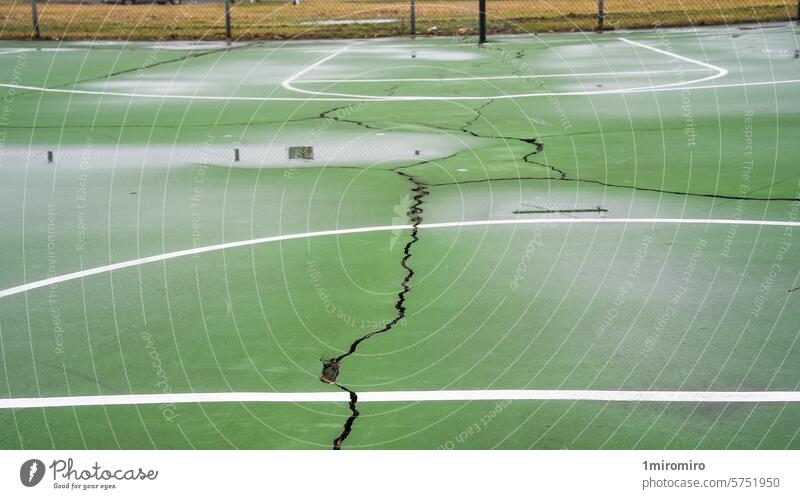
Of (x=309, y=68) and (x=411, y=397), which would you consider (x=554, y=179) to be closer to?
(x=411, y=397)

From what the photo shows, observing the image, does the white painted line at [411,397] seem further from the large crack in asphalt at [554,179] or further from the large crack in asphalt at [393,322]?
the large crack in asphalt at [554,179]

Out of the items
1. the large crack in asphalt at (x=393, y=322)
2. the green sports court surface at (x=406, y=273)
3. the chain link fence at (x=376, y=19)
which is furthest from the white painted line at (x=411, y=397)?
the chain link fence at (x=376, y=19)

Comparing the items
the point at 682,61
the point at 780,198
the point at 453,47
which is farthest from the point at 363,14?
the point at 780,198

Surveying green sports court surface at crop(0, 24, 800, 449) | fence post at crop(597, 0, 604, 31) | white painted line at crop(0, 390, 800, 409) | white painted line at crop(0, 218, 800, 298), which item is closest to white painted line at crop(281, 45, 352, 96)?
green sports court surface at crop(0, 24, 800, 449)

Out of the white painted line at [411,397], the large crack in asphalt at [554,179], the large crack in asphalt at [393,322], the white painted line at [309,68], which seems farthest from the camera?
the white painted line at [309,68]

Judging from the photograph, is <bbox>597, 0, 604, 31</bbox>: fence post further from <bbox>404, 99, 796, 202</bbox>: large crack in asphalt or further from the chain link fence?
<bbox>404, 99, 796, 202</bbox>: large crack in asphalt

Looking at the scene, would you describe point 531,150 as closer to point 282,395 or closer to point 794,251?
point 794,251

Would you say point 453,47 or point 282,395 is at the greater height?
point 453,47
